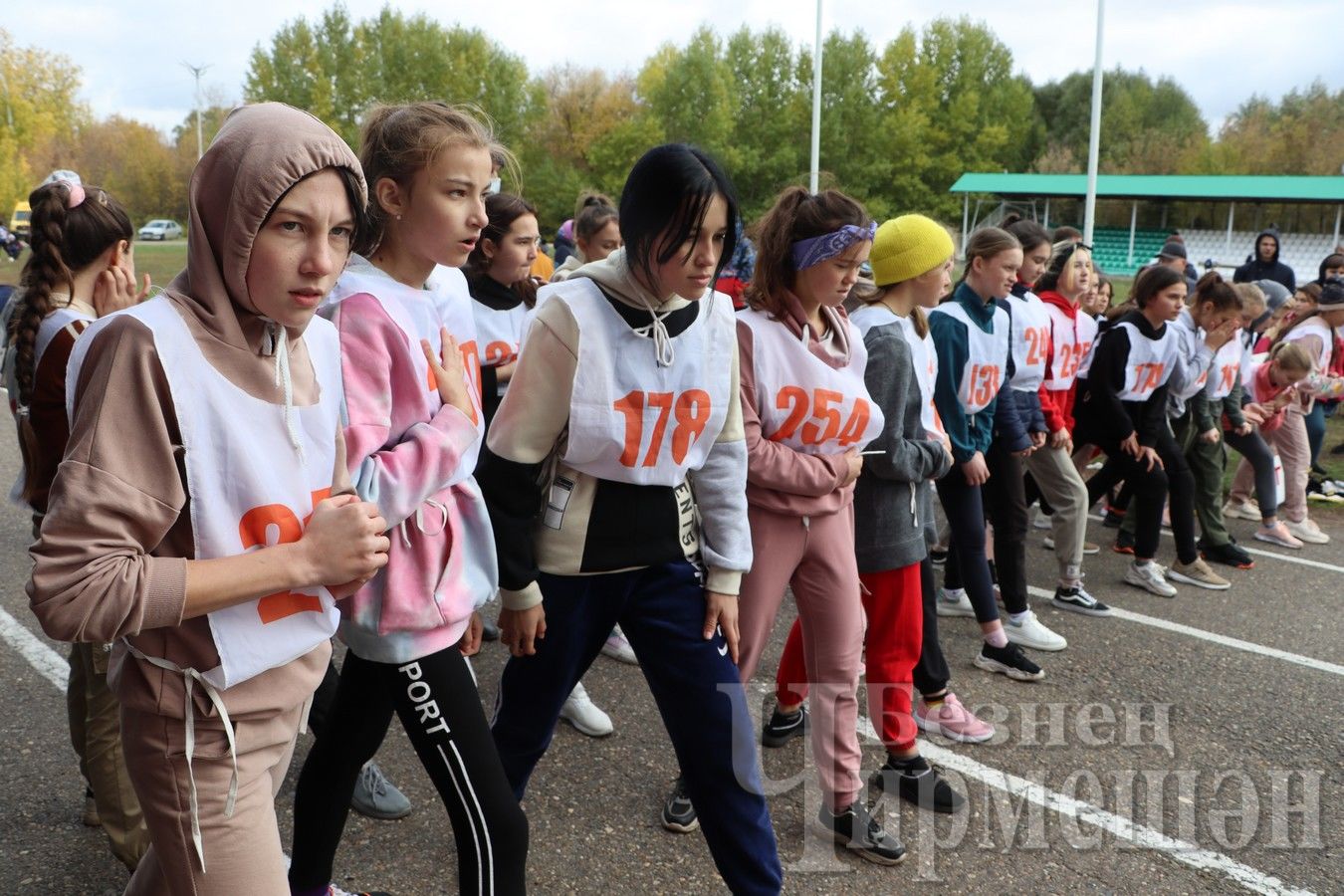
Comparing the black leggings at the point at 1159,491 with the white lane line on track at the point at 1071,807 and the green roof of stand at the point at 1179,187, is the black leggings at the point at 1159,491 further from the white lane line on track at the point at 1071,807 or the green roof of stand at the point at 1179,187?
the green roof of stand at the point at 1179,187

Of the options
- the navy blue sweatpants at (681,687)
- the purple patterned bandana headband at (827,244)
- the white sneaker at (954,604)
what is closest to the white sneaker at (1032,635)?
the white sneaker at (954,604)

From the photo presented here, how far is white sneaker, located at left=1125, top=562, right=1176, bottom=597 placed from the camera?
592 centimetres

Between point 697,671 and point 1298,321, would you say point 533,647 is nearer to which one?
point 697,671

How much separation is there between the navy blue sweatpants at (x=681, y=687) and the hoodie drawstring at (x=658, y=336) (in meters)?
0.52

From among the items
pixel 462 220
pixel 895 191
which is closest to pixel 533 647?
pixel 462 220

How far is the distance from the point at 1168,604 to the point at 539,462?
4.63 metres

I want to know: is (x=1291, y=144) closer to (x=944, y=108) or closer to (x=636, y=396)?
(x=944, y=108)

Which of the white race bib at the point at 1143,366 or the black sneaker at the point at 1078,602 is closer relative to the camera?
the black sneaker at the point at 1078,602

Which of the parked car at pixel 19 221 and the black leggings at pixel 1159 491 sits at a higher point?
the parked car at pixel 19 221

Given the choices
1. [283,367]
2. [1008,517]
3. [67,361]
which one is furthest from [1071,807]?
[67,361]

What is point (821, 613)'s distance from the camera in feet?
10.3

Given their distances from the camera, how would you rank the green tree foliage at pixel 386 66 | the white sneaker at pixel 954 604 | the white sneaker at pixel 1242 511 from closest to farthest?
the white sneaker at pixel 954 604
the white sneaker at pixel 1242 511
the green tree foliage at pixel 386 66

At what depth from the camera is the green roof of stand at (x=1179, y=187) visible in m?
37.6

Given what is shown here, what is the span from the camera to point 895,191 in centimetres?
4962
